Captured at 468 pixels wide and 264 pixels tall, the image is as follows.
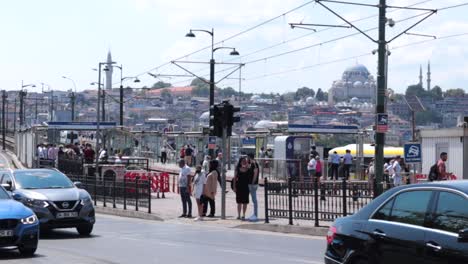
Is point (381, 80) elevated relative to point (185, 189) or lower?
elevated

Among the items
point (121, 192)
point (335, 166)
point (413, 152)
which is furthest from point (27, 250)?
point (335, 166)

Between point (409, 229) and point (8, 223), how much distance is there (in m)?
8.28

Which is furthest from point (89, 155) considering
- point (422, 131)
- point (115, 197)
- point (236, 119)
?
point (236, 119)

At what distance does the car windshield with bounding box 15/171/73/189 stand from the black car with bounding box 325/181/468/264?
1188 cm

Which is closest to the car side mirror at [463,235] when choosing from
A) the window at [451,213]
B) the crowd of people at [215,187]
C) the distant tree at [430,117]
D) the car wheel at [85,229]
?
the window at [451,213]

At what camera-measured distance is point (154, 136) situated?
75.5 m

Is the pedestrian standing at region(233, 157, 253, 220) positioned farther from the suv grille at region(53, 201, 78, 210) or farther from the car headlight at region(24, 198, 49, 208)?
Answer: the car headlight at region(24, 198, 49, 208)

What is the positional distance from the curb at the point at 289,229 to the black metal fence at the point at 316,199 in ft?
1.27

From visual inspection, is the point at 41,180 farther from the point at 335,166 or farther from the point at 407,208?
the point at 335,166

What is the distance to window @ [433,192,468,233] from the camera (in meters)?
8.52

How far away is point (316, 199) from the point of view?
2219cm

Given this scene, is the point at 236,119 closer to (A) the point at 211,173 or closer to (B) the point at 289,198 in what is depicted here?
(A) the point at 211,173

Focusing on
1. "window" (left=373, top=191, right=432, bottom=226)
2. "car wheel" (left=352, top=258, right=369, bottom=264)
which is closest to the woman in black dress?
"car wheel" (left=352, top=258, right=369, bottom=264)

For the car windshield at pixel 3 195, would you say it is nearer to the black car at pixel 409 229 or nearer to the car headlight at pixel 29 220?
the car headlight at pixel 29 220
